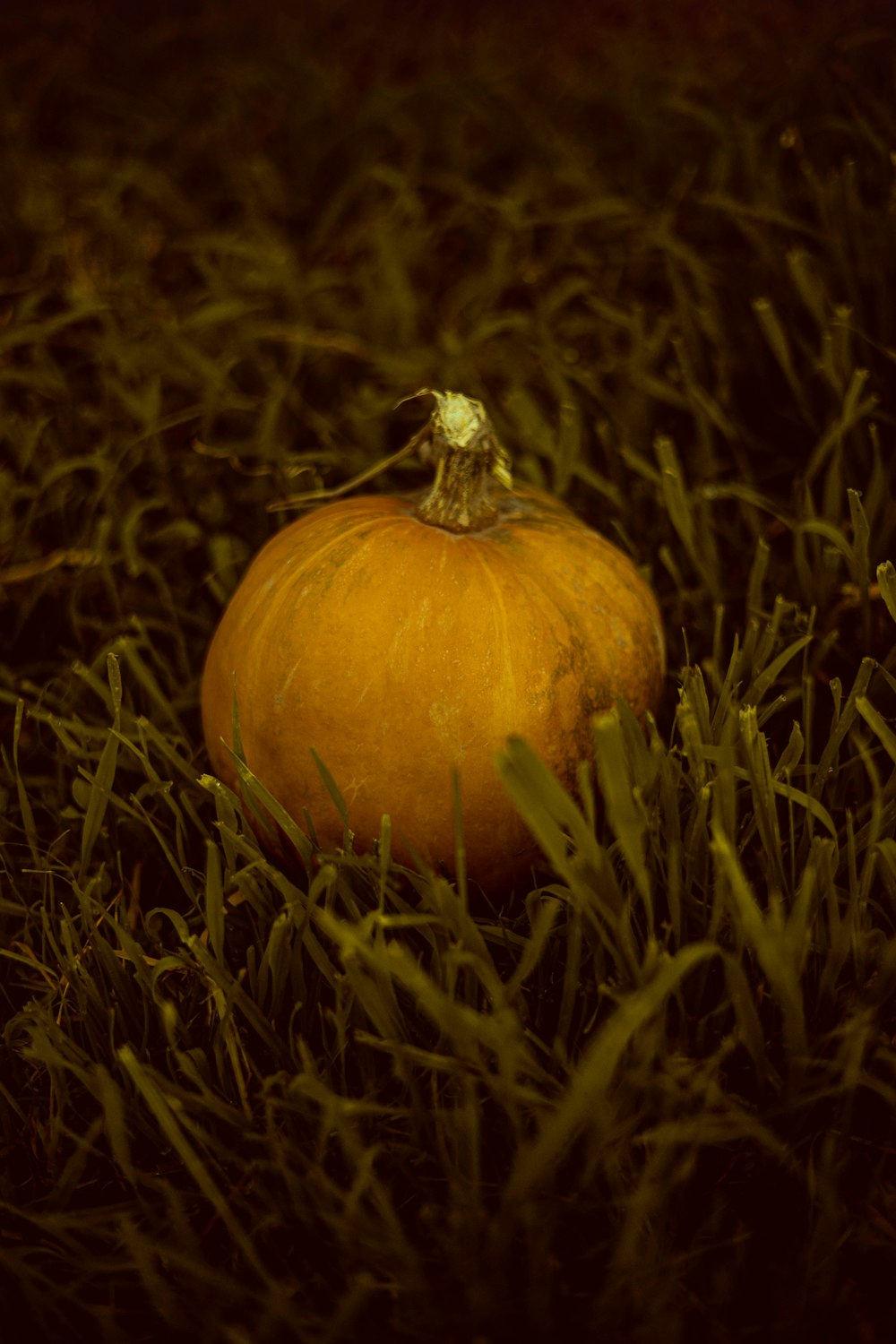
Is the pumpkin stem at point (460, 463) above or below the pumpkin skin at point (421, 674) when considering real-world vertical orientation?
above

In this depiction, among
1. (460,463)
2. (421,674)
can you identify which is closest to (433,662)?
(421,674)

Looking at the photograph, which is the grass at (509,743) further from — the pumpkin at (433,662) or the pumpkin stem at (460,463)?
the pumpkin stem at (460,463)

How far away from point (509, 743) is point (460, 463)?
68cm

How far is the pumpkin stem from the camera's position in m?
1.66

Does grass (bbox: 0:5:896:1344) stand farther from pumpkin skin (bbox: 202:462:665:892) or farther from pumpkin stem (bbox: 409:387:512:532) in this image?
pumpkin stem (bbox: 409:387:512:532)

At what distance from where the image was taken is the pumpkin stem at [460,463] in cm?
166

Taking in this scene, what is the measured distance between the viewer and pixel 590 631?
1.58 meters

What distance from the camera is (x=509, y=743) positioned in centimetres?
112

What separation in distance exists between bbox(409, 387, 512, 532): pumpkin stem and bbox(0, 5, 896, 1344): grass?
1.25 ft

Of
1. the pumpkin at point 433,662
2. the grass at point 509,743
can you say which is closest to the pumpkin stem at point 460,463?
the pumpkin at point 433,662

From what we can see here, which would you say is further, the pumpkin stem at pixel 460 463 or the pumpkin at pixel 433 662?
the pumpkin stem at pixel 460 463

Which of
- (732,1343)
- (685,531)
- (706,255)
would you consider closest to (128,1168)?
(732,1343)

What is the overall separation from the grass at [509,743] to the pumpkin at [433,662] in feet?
0.32

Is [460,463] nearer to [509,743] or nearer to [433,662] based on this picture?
[433,662]
